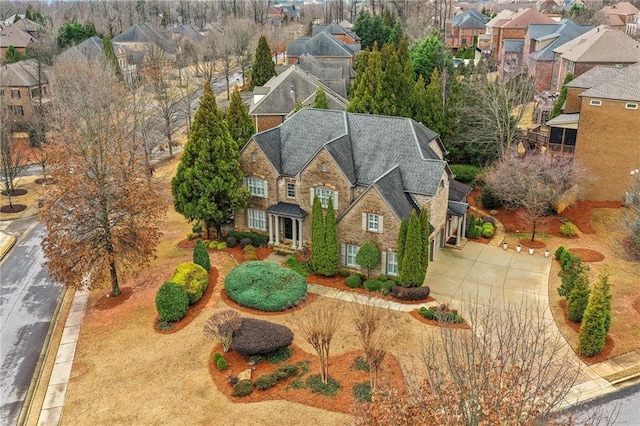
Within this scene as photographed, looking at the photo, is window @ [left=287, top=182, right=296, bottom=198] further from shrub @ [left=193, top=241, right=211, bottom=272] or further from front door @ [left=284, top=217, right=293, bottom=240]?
shrub @ [left=193, top=241, right=211, bottom=272]

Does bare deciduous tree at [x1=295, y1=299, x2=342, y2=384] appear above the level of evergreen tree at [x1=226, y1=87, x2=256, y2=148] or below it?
below

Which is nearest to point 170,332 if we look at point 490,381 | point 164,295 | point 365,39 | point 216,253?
point 164,295

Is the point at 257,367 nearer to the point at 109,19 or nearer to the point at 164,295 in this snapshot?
the point at 164,295

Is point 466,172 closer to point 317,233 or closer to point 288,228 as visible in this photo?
point 288,228

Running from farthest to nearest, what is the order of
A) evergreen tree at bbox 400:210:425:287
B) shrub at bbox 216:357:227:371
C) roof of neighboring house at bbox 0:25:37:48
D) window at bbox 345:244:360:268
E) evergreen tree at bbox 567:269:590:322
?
roof of neighboring house at bbox 0:25:37:48
window at bbox 345:244:360:268
evergreen tree at bbox 400:210:425:287
evergreen tree at bbox 567:269:590:322
shrub at bbox 216:357:227:371

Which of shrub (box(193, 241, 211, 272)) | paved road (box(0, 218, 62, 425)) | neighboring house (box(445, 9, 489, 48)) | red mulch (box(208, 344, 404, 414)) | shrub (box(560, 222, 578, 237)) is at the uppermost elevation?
neighboring house (box(445, 9, 489, 48))

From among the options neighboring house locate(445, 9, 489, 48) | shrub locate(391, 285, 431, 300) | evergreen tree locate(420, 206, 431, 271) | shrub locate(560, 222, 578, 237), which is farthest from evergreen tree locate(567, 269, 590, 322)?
neighboring house locate(445, 9, 489, 48)

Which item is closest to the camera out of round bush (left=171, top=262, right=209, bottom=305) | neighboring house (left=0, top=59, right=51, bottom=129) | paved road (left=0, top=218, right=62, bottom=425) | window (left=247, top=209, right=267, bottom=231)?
paved road (left=0, top=218, right=62, bottom=425)
